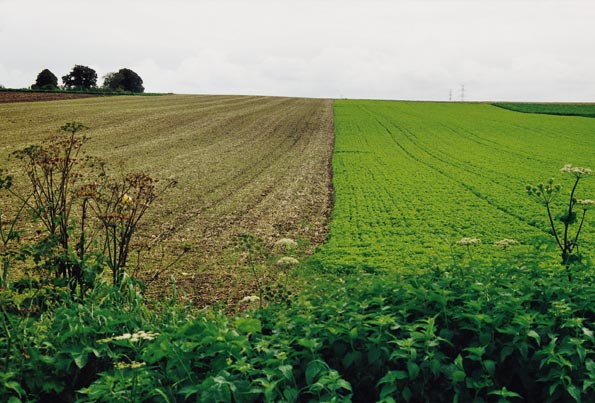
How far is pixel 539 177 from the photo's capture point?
898 inches

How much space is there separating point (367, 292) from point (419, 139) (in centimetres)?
3413

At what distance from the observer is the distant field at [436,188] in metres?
12.6

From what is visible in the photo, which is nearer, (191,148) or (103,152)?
(103,152)

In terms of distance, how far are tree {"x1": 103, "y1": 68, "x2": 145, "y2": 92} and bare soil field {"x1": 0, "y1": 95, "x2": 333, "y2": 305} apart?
70.2 meters

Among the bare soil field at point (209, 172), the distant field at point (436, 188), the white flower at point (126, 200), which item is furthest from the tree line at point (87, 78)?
the white flower at point (126, 200)

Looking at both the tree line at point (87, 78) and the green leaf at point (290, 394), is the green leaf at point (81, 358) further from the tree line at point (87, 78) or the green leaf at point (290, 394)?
the tree line at point (87, 78)

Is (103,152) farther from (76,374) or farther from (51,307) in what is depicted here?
(76,374)

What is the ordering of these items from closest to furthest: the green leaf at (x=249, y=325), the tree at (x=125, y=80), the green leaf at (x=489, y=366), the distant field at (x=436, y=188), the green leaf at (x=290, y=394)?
1. the green leaf at (x=290, y=394)
2. the green leaf at (x=489, y=366)
3. the green leaf at (x=249, y=325)
4. the distant field at (x=436, y=188)
5. the tree at (x=125, y=80)

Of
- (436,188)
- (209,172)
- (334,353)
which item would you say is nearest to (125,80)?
(209,172)

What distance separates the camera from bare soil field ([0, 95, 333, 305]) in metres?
11.3

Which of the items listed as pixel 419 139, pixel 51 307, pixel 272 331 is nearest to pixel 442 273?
pixel 272 331

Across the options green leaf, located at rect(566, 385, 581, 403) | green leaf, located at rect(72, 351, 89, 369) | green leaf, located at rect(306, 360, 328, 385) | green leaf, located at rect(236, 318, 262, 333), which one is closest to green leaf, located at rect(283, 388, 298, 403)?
green leaf, located at rect(306, 360, 328, 385)

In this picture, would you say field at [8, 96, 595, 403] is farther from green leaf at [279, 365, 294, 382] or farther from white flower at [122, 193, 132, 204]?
white flower at [122, 193, 132, 204]

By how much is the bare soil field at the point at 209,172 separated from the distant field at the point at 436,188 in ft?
3.88
